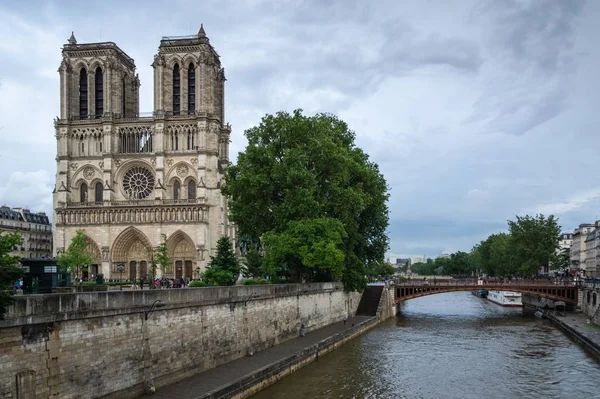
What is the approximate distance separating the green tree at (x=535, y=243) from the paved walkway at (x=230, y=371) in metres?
54.8

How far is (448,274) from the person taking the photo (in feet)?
632

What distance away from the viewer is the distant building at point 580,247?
11500 cm

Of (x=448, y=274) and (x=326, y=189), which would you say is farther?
(x=448, y=274)

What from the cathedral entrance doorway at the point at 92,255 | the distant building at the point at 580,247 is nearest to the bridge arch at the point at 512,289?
the cathedral entrance doorway at the point at 92,255

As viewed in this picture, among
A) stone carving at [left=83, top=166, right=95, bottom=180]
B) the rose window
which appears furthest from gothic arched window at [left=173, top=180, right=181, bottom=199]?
stone carving at [left=83, top=166, right=95, bottom=180]

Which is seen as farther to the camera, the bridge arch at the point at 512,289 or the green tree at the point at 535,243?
the green tree at the point at 535,243

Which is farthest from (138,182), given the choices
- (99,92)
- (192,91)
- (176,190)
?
(192,91)

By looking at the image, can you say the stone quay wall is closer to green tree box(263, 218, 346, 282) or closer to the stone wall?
green tree box(263, 218, 346, 282)

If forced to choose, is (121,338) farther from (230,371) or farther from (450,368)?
(450,368)

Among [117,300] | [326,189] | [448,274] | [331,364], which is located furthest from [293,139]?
[448,274]

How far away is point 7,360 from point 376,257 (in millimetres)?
44208

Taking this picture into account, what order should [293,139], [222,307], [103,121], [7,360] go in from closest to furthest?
[7,360], [222,307], [293,139], [103,121]

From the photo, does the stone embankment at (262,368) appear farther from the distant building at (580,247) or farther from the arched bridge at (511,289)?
the distant building at (580,247)

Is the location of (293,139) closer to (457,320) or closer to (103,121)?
(457,320)
